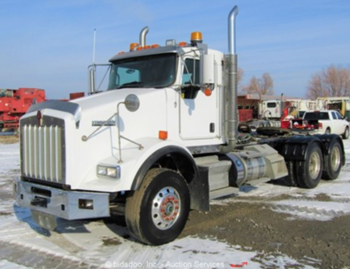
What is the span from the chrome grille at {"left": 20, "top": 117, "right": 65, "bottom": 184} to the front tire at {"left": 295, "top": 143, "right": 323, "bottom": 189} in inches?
226

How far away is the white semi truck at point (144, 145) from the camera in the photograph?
4457 millimetres

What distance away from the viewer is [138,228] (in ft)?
15.1

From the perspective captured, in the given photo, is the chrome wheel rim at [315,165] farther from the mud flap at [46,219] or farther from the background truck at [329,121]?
the background truck at [329,121]

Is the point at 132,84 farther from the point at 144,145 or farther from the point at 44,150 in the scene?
the point at 44,150

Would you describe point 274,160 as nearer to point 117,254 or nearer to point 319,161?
point 319,161

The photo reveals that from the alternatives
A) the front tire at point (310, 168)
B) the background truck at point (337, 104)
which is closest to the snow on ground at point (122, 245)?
the front tire at point (310, 168)

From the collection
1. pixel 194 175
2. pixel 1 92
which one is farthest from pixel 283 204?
pixel 1 92

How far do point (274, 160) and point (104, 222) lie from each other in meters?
3.79

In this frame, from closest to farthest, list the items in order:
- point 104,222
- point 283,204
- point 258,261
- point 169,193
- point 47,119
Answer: point 258,261, point 47,119, point 169,193, point 104,222, point 283,204

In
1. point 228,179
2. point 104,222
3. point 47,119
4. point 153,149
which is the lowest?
point 104,222

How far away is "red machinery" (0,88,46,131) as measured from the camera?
2617cm

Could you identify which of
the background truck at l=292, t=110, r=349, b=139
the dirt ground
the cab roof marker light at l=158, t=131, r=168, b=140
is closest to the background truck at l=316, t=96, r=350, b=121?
the background truck at l=292, t=110, r=349, b=139

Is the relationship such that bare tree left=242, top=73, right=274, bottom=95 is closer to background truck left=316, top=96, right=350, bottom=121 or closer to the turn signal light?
background truck left=316, top=96, right=350, bottom=121

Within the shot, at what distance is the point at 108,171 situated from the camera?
4457 mm
